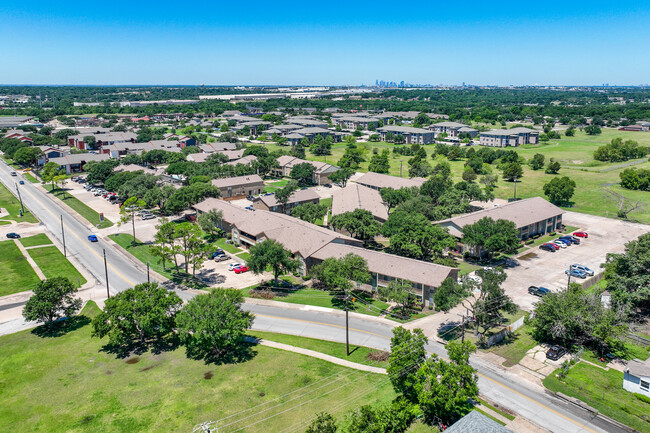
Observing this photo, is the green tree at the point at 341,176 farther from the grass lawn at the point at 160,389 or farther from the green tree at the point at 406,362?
the green tree at the point at 406,362

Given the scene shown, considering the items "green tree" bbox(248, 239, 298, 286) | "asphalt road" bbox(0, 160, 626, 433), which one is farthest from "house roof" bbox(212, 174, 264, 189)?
"green tree" bbox(248, 239, 298, 286)

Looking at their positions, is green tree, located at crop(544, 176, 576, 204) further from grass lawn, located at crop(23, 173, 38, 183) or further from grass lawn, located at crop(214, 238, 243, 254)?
grass lawn, located at crop(23, 173, 38, 183)

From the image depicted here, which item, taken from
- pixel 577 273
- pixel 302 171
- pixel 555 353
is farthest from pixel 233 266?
pixel 302 171

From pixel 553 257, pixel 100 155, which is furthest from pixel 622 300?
pixel 100 155

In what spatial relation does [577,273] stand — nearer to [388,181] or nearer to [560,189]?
[560,189]

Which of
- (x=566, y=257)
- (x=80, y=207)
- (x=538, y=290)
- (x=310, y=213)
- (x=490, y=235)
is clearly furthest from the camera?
(x=80, y=207)

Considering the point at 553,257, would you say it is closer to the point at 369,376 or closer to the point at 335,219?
the point at 335,219
